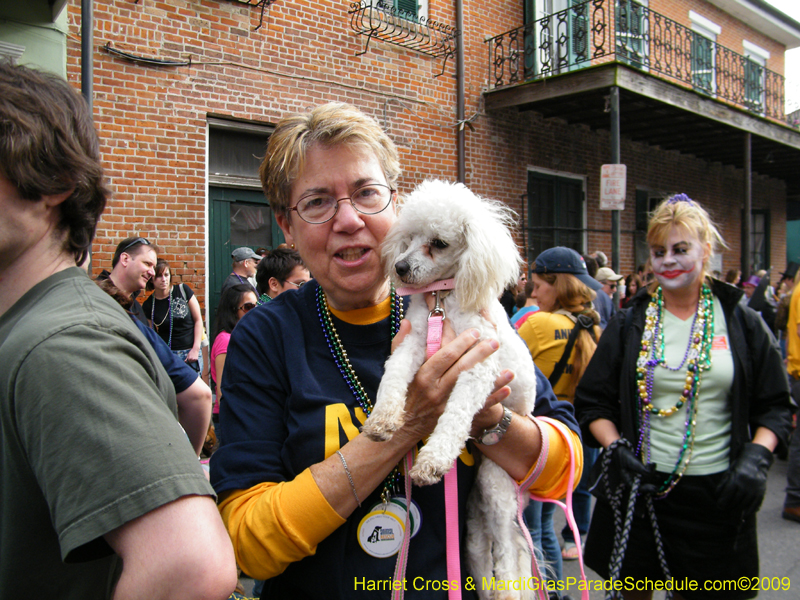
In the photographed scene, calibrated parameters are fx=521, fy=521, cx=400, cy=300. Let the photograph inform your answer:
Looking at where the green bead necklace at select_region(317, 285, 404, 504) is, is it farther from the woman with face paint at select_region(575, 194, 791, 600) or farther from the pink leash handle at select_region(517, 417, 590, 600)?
the woman with face paint at select_region(575, 194, 791, 600)

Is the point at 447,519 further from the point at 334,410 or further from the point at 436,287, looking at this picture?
the point at 436,287

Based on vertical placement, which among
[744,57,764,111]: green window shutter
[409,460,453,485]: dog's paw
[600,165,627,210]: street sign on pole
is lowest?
[409,460,453,485]: dog's paw

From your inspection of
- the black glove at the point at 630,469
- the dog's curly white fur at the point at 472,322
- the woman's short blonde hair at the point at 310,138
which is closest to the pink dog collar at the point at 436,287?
the dog's curly white fur at the point at 472,322

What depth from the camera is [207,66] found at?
235 inches

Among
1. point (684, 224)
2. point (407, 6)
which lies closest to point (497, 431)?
point (684, 224)

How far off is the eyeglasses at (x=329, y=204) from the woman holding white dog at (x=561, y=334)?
86.5 inches

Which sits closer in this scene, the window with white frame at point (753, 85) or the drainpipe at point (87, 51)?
the drainpipe at point (87, 51)

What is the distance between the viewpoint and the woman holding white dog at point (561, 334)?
3.21m

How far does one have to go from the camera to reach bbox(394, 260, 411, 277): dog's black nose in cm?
145

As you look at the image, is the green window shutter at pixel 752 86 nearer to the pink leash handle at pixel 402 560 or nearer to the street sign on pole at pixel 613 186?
the street sign on pole at pixel 613 186

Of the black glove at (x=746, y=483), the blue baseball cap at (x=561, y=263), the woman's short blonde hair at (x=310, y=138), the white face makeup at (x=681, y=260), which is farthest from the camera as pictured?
the blue baseball cap at (x=561, y=263)

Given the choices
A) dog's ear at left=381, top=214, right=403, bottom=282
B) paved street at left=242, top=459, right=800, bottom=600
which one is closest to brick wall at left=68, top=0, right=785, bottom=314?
paved street at left=242, top=459, right=800, bottom=600

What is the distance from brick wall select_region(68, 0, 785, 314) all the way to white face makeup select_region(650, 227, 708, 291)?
5038mm

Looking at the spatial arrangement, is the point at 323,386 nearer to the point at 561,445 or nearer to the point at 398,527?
the point at 398,527
